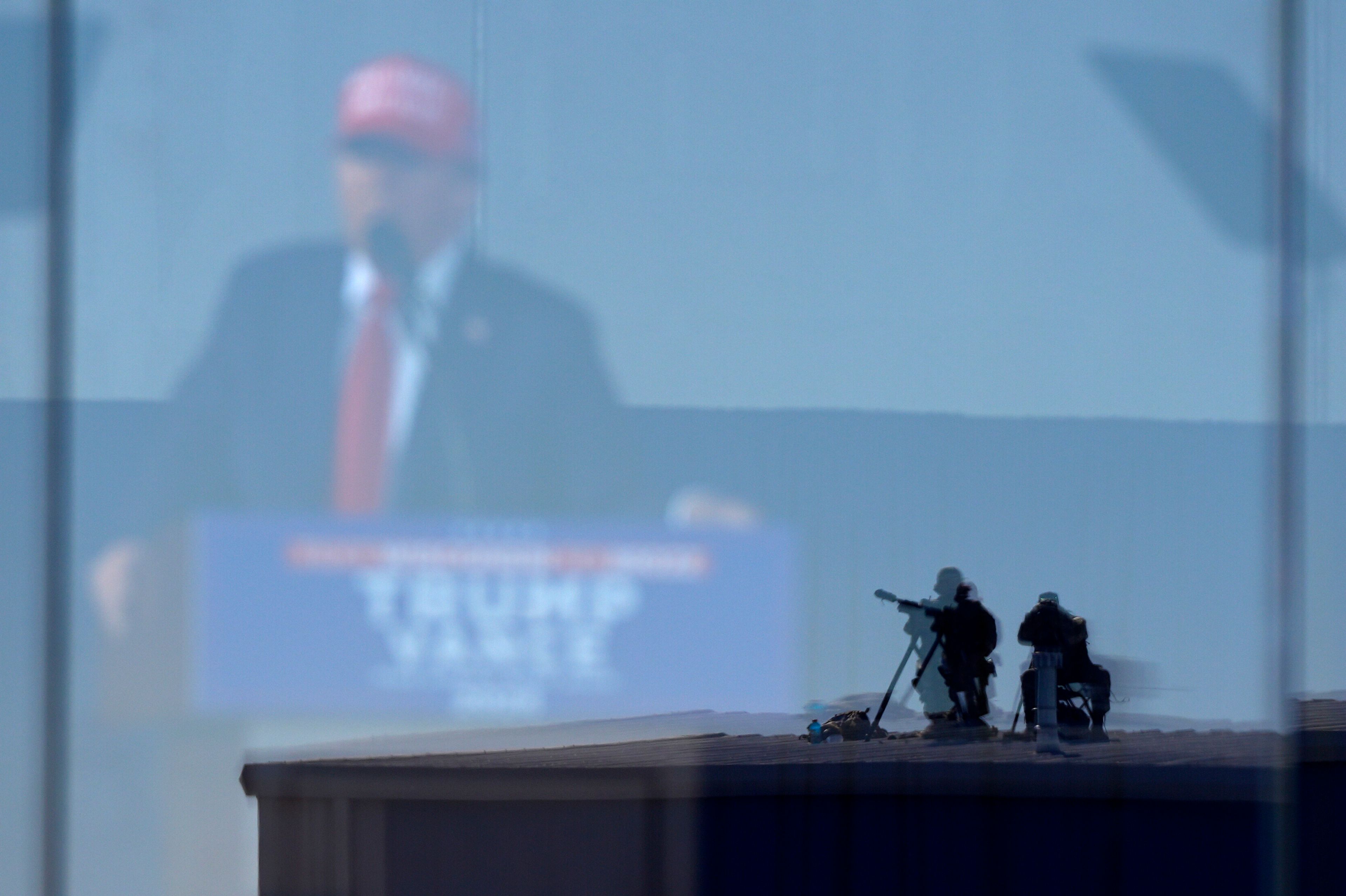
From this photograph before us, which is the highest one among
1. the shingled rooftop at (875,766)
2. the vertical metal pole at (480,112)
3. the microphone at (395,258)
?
the vertical metal pole at (480,112)

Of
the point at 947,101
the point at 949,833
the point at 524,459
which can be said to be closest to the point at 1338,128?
the point at 947,101

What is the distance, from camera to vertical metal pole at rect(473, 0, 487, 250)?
2553 millimetres

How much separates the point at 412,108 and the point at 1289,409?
2210mm

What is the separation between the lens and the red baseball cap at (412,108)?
2.56 m

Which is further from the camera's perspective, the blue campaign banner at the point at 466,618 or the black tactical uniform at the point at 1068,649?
the black tactical uniform at the point at 1068,649

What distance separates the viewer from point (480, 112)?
2557 millimetres

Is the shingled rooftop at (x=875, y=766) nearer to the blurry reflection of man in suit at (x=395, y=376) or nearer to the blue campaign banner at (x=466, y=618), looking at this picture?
the blue campaign banner at (x=466, y=618)

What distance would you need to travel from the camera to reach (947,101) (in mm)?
2625

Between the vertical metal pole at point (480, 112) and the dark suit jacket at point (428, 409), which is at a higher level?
the vertical metal pole at point (480, 112)

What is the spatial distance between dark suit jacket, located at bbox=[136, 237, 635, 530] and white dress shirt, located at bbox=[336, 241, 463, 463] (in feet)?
0.06

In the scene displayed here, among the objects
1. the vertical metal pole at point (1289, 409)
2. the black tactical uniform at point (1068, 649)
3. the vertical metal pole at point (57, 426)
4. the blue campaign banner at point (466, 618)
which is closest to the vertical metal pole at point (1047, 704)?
the black tactical uniform at point (1068, 649)

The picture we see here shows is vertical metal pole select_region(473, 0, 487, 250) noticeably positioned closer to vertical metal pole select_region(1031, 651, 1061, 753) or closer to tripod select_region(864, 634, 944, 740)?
tripod select_region(864, 634, 944, 740)

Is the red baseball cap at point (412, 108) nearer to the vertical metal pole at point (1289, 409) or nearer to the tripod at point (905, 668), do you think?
the tripod at point (905, 668)

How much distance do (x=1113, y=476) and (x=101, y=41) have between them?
101 inches
